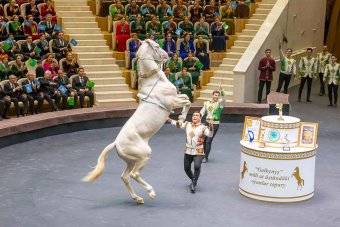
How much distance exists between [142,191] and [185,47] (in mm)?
9764

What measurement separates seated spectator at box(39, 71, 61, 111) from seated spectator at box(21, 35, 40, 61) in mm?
1184

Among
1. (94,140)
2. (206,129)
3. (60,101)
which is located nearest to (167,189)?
(206,129)

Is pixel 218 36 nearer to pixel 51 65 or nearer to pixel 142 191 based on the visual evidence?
pixel 51 65

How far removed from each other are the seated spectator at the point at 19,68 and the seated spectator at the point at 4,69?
15 cm

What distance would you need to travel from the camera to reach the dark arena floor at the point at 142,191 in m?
11.3

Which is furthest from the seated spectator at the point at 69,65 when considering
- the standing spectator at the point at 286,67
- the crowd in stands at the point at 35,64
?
the standing spectator at the point at 286,67

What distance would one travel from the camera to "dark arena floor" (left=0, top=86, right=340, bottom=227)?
11.3 meters

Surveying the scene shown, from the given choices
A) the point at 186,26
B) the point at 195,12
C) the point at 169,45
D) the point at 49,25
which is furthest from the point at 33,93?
the point at 195,12

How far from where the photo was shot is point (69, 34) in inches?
882

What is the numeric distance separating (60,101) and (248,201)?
318 inches

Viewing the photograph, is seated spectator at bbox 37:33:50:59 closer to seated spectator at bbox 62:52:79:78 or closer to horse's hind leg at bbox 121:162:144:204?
seated spectator at bbox 62:52:79:78

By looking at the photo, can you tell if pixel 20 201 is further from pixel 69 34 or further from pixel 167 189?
pixel 69 34

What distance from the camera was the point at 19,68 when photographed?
60.1 ft

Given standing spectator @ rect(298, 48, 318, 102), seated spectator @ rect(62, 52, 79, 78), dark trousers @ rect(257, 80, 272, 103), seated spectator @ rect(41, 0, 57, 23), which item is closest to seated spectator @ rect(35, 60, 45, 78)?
seated spectator @ rect(62, 52, 79, 78)
